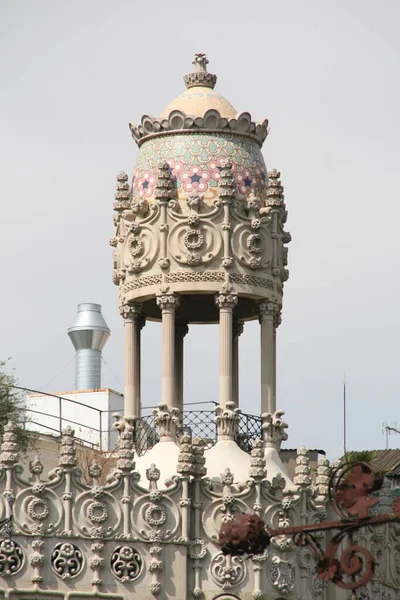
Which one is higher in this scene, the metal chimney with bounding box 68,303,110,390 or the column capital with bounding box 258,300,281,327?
the metal chimney with bounding box 68,303,110,390

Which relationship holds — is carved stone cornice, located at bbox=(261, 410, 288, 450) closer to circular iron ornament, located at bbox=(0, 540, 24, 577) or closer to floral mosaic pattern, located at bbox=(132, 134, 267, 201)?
floral mosaic pattern, located at bbox=(132, 134, 267, 201)

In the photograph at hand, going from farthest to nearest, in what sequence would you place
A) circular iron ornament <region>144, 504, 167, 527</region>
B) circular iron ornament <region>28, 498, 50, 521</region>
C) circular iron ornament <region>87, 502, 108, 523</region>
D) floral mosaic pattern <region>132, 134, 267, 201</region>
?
floral mosaic pattern <region>132, 134, 267, 201</region> < circular iron ornament <region>144, 504, 167, 527</region> < circular iron ornament <region>87, 502, 108, 523</region> < circular iron ornament <region>28, 498, 50, 521</region>

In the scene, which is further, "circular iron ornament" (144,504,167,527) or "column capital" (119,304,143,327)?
"column capital" (119,304,143,327)

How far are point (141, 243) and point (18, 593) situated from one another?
28.1ft

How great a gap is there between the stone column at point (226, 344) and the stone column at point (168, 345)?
1.00 meters

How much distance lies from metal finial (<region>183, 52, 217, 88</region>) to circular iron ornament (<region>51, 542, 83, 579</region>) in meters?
11.7

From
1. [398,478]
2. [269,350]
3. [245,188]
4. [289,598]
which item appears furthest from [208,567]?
[398,478]

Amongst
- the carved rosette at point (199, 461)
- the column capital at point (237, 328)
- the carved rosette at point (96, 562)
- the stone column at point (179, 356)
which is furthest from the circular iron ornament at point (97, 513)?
the column capital at point (237, 328)

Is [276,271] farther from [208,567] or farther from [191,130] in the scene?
[208,567]

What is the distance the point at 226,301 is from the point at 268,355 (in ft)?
5.26

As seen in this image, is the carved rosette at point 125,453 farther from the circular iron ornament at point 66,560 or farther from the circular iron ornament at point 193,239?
the circular iron ornament at point 193,239

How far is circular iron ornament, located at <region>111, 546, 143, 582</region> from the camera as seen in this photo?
117ft

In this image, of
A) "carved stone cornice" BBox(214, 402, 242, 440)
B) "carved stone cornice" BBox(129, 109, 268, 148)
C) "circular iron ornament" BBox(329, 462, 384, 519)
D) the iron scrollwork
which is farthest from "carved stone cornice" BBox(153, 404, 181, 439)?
"circular iron ornament" BBox(329, 462, 384, 519)

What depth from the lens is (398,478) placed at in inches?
2485
